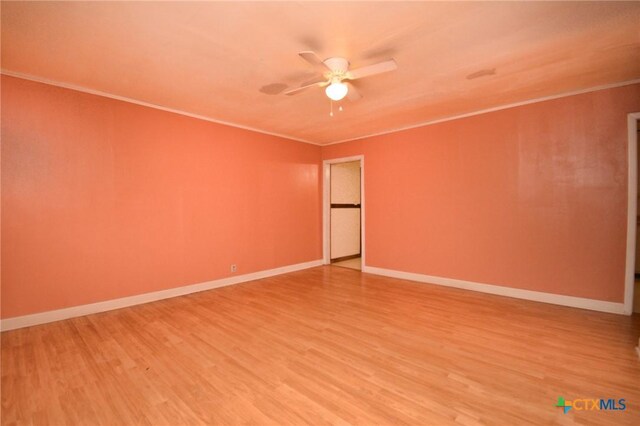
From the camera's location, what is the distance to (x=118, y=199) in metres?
3.41

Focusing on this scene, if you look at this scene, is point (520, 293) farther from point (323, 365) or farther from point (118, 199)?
point (118, 199)

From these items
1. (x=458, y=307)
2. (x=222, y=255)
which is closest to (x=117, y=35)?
(x=222, y=255)

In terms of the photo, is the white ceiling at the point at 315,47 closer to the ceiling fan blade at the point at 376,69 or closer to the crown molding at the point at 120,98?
the crown molding at the point at 120,98

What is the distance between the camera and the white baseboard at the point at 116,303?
9.20 ft

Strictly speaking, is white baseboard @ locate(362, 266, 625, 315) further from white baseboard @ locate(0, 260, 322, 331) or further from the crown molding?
the crown molding

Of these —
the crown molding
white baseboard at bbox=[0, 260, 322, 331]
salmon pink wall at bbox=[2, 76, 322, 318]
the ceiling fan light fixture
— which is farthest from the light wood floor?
the crown molding

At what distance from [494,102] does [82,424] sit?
510 cm

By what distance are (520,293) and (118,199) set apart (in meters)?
5.46

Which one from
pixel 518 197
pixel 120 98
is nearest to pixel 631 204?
pixel 518 197

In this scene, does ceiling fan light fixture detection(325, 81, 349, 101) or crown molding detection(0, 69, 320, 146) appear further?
crown molding detection(0, 69, 320, 146)

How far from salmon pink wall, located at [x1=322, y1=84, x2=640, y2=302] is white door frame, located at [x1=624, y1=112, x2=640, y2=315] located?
0.17 ft

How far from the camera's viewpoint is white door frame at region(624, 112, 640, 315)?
2973 millimetres

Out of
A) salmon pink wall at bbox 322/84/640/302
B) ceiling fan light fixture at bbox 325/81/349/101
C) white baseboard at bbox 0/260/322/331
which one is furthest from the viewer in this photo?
salmon pink wall at bbox 322/84/640/302

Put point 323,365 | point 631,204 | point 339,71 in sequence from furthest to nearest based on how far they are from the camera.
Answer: point 631,204
point 339,71
point 323,365
